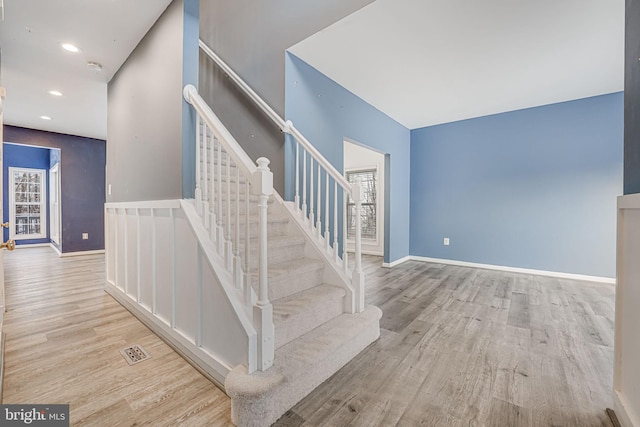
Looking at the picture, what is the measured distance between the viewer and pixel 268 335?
4.47 ft

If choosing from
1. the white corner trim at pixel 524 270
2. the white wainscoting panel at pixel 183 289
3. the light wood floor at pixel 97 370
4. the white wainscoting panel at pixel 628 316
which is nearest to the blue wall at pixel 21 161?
the light wood floor at pixel 97 370

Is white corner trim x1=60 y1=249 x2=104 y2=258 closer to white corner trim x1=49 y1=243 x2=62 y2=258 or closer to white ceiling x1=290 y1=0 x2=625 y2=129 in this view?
white corner trim x1=49 y1=243 x2=62 y2=258

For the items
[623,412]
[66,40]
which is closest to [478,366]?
[623,412]

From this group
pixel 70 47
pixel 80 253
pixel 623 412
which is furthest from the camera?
pixel 80 253

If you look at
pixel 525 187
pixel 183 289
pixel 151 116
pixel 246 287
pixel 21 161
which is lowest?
pixel 183 289

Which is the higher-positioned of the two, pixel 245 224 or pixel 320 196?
pixel 320 196

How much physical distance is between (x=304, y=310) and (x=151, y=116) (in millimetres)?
1973

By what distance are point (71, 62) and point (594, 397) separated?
192 inches

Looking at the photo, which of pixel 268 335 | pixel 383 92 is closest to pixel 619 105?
pixel 383 92

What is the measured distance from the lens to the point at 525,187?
13.1 ft

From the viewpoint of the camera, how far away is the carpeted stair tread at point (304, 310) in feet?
5.17

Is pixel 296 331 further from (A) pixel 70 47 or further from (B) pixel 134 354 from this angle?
(A) pixel 70 47

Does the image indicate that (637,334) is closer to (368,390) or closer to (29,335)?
(368,390)

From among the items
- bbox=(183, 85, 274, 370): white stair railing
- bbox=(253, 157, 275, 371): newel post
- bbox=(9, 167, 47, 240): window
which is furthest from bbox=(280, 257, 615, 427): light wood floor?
bbox=(9, 167, 47, 240): window
